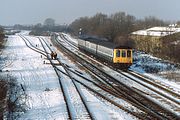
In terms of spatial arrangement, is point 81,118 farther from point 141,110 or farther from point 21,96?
point 21,96

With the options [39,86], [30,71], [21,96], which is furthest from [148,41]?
[21,96]

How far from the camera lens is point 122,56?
32.7 m

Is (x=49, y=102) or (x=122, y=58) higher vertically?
(x=122, y=58)

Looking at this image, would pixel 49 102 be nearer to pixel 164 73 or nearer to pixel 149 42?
pixel 164 73

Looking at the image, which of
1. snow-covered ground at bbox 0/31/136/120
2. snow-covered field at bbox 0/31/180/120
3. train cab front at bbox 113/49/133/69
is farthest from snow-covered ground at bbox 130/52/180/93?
snow-covered ground at bbox 0/31/136/120

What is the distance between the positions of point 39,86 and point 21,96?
3.85 m

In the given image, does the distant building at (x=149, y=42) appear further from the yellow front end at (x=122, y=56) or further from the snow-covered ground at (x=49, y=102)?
the snow-covered ground at (x=49, y=102)

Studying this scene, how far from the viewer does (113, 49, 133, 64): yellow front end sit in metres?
32.5

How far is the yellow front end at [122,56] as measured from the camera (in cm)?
3253

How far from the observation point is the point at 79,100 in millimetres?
19297

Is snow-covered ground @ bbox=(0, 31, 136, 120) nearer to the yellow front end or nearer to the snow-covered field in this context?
the snow-covered field

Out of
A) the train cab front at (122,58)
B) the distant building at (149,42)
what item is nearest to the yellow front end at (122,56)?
the train cab front at (122,58)

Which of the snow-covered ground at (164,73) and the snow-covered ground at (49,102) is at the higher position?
the snow-covered ground at (49,102)

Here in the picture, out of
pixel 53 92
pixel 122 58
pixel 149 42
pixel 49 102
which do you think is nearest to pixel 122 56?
pixel 122 58
